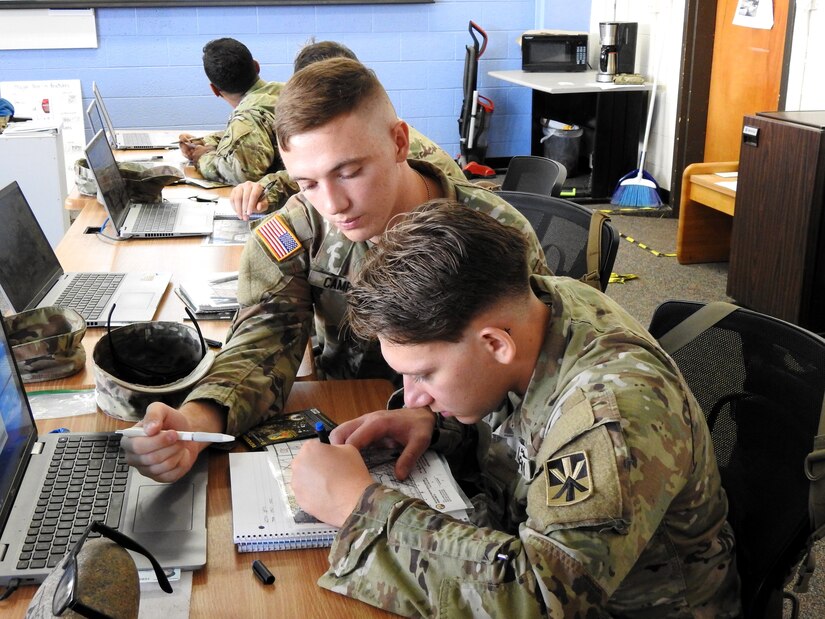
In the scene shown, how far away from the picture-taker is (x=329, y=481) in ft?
3.55

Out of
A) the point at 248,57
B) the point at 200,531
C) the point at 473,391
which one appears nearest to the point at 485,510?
the point at 473,391

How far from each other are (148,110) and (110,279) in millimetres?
3766

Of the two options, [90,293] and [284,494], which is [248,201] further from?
[284,494]

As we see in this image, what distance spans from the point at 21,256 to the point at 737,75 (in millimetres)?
3987

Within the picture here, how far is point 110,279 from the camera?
2.09m

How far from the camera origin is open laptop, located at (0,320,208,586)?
1.00m

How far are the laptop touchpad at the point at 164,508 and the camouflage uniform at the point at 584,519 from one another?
225 mm

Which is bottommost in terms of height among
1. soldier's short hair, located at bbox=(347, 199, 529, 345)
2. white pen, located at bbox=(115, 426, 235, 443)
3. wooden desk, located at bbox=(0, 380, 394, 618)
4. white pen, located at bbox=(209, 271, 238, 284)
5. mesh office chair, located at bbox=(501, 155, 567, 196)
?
wooden desk, located at bbox=(0, 380, 394, 618)

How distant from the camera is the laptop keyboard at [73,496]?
998 millimetres

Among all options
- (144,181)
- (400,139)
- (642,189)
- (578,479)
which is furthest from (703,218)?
(578,479)

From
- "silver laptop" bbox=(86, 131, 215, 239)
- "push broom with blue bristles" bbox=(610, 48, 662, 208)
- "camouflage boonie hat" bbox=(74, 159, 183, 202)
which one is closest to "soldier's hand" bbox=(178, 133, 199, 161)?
"camouflage boonie hat" bbox=(74, 159, 183, 202)

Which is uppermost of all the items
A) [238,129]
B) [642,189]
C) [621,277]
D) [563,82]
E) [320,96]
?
[320,96]

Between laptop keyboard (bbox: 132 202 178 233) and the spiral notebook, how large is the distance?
1437 mm

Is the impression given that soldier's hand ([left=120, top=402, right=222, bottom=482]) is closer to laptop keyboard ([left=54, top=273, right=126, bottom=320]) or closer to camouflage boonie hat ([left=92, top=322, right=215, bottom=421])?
camouflage boonie hat ([left=92, top=322, right=215, bottom=421])
